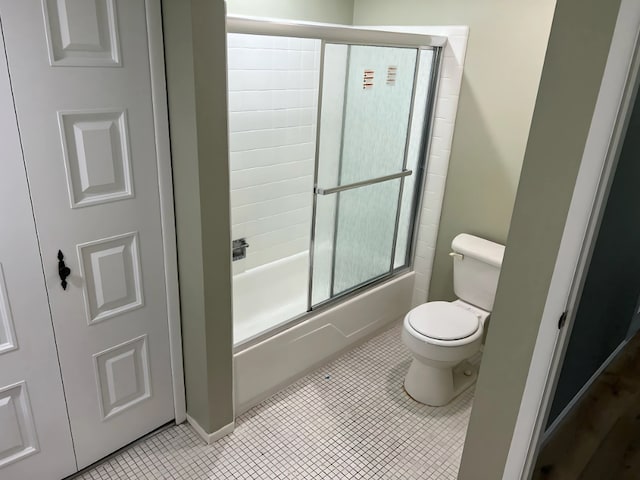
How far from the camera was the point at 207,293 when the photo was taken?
1.98 metres

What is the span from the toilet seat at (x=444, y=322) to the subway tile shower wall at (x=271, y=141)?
0.81 m

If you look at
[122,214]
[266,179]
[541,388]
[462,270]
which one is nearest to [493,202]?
[462,270]

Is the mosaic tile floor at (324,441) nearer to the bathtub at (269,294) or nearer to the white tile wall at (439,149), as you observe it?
the bathtub at (269,294)

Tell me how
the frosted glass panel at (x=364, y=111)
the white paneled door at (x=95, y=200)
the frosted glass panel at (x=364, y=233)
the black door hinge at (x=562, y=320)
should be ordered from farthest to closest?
the frosted glass panel at (x=364, y=233), the frosted glass panel at (x=364, y=111), the white paneled door at (x=95, y=200), the black door hinge at (x=562, y=320)

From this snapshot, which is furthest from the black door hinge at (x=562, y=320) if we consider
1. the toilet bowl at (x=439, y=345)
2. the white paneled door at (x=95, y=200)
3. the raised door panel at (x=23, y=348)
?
the raised door panel at (x=23, y=348)

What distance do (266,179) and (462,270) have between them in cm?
126

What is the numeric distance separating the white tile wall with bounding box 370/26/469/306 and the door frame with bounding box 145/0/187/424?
165 cm

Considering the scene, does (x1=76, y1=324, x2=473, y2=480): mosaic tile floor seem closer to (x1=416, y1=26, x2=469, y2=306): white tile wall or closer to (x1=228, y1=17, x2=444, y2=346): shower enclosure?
(x1=228, y1=17, x2=444, y2=346): shower enclosure

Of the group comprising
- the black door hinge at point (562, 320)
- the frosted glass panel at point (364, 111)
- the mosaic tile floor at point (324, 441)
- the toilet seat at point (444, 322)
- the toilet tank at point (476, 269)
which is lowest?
the mosaic tile floor at point (324, 441)

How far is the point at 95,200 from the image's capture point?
176 centimetres

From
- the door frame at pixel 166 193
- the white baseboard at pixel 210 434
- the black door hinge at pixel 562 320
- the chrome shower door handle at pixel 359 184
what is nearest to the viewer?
the black door hinge at pixel 562 320

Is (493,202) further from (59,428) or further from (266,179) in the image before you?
(59,428)

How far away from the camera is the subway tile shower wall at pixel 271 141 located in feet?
8.79

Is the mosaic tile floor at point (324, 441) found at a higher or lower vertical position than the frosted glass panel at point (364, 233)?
lower
